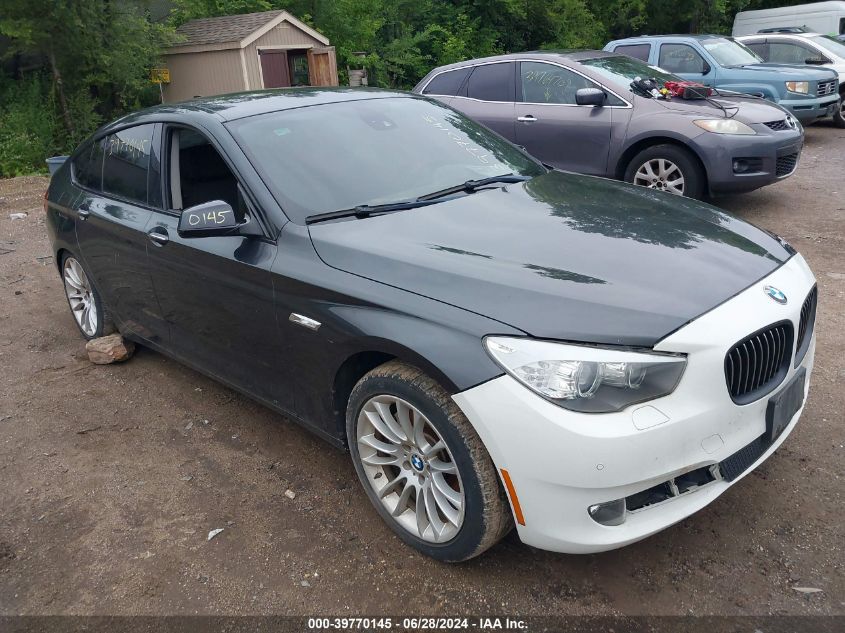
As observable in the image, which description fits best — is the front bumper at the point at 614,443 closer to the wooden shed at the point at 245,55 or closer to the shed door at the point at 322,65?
the wooden shed at the point at 245,55

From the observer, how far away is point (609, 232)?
9.75 feet

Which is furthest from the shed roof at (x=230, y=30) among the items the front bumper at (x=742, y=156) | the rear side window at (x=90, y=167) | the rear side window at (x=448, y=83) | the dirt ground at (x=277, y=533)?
the dirt ground at (x=277, y=533)

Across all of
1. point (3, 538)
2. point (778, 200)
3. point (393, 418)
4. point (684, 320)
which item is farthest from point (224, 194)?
point (778, 200)

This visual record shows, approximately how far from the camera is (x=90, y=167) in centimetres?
471

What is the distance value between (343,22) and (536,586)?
843 inches

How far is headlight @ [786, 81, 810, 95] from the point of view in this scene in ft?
37.0

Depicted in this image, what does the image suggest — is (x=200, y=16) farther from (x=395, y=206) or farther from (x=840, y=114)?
(x=395, y=206)

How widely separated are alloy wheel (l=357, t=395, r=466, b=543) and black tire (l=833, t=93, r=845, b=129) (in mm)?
12950

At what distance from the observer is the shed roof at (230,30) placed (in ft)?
59.9

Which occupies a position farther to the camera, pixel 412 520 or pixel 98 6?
pixel 98 6

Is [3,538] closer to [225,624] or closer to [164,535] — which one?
[164,535]

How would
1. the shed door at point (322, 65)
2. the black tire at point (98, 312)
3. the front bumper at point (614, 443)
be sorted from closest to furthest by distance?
the front bumper at point (614, 443), the black tire at point (98, 312), the shed door at point (322, 65)

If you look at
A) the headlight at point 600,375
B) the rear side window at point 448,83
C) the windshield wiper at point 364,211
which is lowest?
the headlight at point 600,375

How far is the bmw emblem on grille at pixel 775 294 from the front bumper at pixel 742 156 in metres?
4.45
